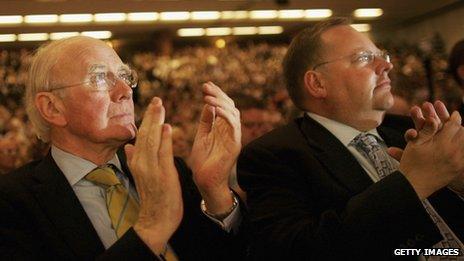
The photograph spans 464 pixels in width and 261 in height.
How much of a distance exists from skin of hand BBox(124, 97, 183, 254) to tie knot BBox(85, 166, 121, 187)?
0.92 feet

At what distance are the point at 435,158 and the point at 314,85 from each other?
1.81ft

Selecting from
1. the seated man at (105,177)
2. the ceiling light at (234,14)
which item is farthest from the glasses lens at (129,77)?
the ceiling light at (234,14)

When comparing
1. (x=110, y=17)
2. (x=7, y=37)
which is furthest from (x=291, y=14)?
(x=7, y=37)

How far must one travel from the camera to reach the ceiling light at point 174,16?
833 centimetres

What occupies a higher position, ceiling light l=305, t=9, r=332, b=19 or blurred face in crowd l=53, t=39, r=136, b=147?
ceiling light l=305, t=9, r=332, b=19

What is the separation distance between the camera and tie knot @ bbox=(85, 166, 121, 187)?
1364 mm

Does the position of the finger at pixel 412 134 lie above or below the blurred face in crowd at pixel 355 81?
below

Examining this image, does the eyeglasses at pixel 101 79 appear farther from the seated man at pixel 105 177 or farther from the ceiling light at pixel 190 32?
the ceiling light at pixel 190 32

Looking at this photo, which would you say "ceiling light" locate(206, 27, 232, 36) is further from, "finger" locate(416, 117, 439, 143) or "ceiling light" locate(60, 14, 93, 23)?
"finger" locate(416, 117, 439, 143)

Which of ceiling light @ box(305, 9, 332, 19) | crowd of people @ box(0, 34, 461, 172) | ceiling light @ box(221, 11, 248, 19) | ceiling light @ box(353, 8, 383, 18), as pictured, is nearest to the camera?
crowd of people @ box(0, 34, 461, 172)

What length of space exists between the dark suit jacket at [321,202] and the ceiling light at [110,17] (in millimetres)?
7096

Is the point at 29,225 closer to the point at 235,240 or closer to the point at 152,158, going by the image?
the point at 152,158

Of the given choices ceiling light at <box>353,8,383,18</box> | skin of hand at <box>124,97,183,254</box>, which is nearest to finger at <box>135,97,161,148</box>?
skin of hand at <box>124,97,183,254</box>

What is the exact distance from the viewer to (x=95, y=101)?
136 centimetres
